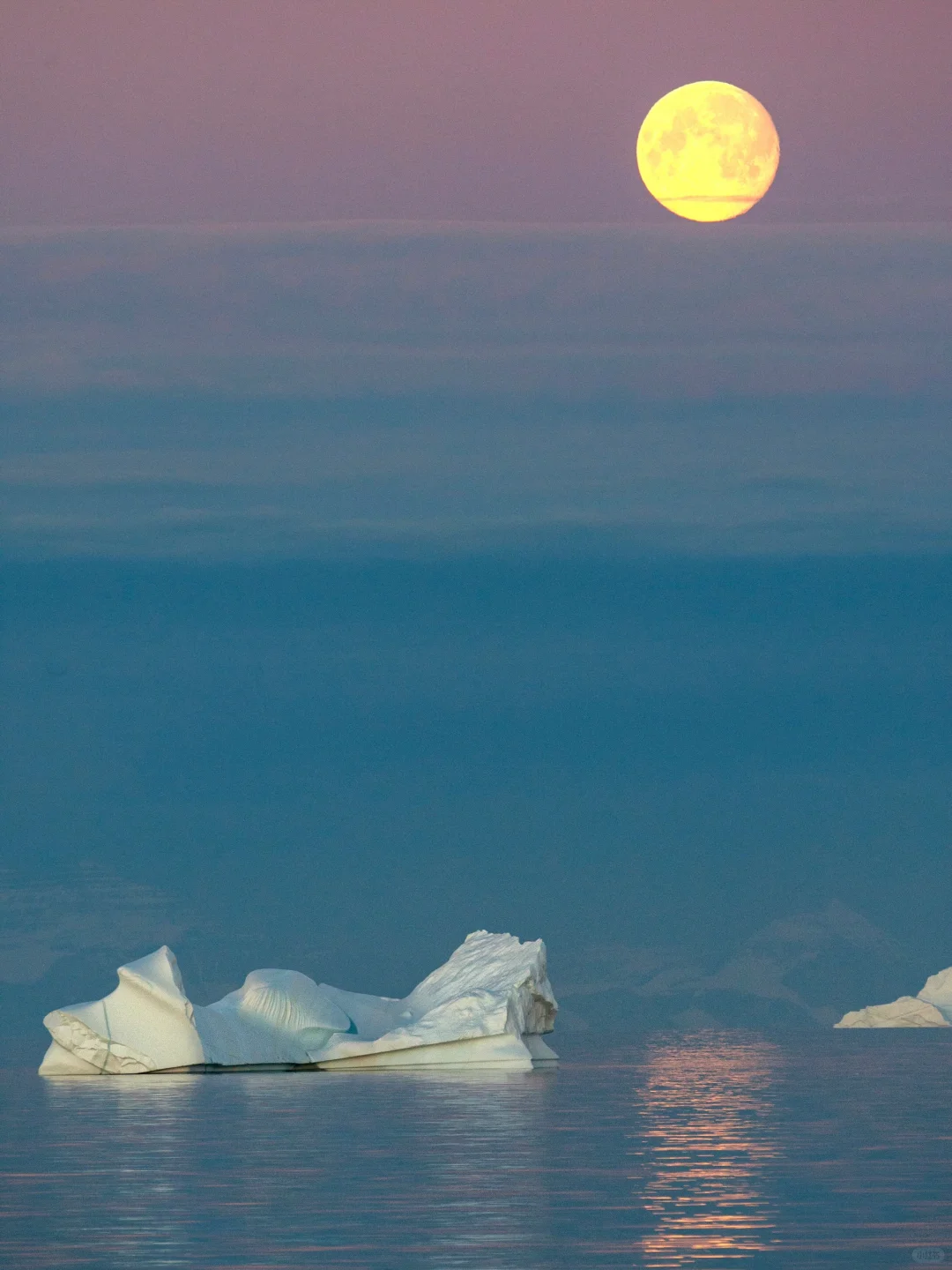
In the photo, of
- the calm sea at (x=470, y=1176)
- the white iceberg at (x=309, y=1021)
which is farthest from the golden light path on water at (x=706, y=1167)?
the white iceberg at (x=309, y=1021)

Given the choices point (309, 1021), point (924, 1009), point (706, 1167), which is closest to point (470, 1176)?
point (706, 1167)

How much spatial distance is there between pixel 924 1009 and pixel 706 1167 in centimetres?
7690

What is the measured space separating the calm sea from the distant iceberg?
56.5 metres

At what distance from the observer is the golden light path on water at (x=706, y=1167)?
16719mm

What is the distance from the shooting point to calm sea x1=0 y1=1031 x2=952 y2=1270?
1664 centimetres

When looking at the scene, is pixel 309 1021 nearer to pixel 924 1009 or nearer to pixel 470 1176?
pixel 470 1176

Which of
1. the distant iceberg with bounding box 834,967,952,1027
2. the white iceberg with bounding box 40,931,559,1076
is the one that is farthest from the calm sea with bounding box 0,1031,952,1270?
the distant iceberg with bounding box 834,967,952,1027

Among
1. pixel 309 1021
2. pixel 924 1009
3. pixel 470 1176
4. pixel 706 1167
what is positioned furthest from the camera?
pixel 924 1009

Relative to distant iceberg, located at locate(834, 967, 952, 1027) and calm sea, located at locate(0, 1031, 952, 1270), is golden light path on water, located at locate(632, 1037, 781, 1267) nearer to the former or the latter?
calm sea, located at locate(0, 1031, 952, 1270)

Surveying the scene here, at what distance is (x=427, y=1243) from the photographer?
16.8m

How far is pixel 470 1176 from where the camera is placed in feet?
71.9

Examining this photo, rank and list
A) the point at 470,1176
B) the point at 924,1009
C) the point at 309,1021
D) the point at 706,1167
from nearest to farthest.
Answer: the point at 470,1176
the point at 706,1167
the point at 309,1021
the point at 924,1009

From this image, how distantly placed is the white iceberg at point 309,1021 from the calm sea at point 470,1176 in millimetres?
1107

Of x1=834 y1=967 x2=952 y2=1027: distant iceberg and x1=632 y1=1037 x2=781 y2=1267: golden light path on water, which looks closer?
x1=632 y1=1037 x2=781 y2=1267: golden light path on water
